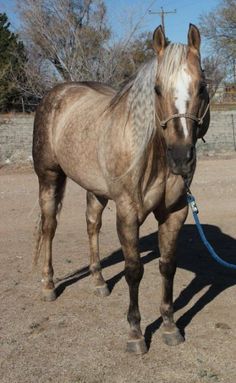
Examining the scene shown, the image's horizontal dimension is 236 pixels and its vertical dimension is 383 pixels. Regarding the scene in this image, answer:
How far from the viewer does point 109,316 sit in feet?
12.9

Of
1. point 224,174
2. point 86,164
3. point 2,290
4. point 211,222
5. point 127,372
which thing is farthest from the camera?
point 224,174

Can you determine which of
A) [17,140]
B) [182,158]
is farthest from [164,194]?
[17,140]

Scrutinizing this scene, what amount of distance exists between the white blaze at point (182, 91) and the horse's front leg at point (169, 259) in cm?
99

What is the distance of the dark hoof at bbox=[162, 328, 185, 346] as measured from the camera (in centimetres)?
338

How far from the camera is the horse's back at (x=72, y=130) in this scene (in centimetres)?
375

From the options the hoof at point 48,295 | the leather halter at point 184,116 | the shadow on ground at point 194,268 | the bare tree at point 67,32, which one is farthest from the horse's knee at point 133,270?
the bare tree at point 67,32

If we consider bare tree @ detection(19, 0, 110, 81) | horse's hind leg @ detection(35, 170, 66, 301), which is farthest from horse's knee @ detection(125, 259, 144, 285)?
bare tree @ detection(19, 0, 110, 81)

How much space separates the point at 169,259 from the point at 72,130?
4.51 feet

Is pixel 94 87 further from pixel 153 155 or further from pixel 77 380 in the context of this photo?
pixel 77 380

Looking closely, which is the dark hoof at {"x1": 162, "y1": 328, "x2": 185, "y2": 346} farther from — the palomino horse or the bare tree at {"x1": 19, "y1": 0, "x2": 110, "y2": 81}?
the bare tree at {"x1": 19, "y1": 0, "x2": 110, "y2": 81}

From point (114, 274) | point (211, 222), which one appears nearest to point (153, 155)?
point (114, 274)

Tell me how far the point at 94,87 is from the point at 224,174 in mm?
7321

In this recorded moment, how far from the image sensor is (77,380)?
294 cm

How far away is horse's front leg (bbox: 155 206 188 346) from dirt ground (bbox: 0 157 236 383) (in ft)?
0.31
